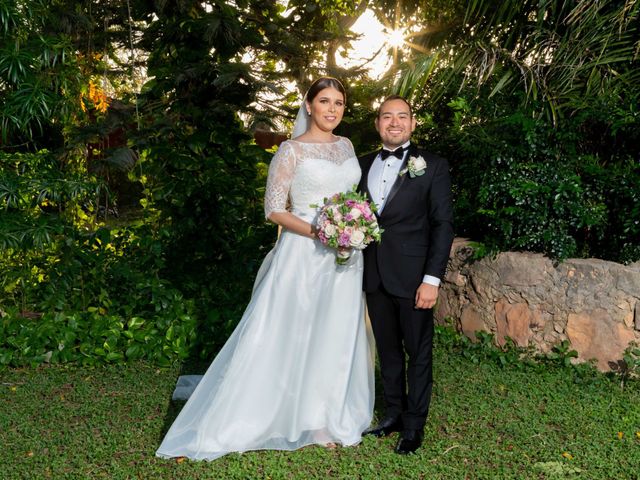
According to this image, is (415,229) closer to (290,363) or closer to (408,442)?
(290,363)

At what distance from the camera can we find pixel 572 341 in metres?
4.95

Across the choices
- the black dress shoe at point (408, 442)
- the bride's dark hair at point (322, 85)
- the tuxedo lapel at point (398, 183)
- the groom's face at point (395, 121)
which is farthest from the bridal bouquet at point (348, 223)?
the black dress shoe at point (408, 442)

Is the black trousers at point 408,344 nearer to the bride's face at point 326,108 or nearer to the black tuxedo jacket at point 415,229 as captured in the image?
the black tuxedo jacket at point 415,229

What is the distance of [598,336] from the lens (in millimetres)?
4828

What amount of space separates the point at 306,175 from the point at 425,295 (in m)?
0.88

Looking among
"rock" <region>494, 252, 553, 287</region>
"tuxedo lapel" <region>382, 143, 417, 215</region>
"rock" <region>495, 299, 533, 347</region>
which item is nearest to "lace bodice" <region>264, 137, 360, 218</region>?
"tuxedo lapel" <region>382, 143, 417, 215</region>

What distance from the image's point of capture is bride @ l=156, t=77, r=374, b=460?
3512 millimetres

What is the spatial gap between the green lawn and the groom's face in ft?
5.46

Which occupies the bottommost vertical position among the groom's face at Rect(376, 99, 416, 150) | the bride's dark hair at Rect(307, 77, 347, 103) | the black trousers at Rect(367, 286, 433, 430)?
the black trousers at Rect(367, 286, 433, 430)

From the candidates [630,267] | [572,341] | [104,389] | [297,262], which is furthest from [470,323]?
[104,389]

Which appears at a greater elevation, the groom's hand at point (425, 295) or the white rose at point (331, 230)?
the white rose at point (331, 230)

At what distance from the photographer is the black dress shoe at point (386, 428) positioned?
379 cm

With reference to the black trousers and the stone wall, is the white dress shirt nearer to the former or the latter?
the black trousers

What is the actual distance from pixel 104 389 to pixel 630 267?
3785mm
